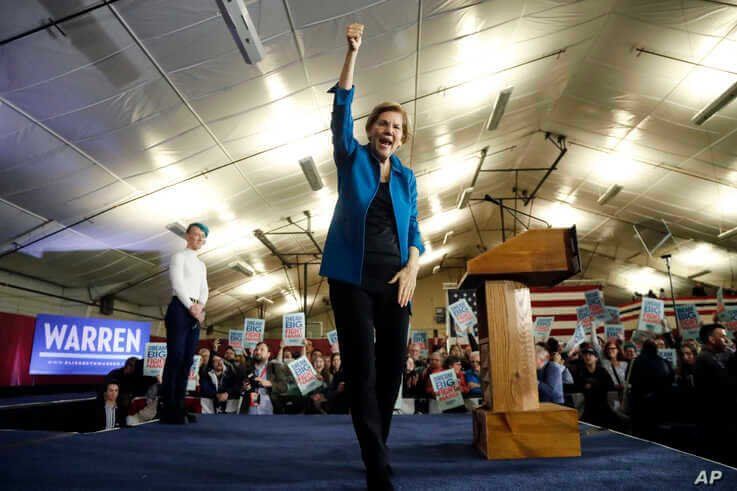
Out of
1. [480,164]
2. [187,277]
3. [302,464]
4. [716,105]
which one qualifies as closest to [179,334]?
[187,277]

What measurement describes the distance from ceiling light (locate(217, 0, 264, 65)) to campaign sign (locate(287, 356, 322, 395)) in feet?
10.9

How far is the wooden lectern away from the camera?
5.32ft

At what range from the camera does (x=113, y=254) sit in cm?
933

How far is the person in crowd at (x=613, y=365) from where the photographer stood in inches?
227

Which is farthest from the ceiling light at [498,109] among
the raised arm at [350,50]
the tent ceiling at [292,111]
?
the raised arm at [350,50]

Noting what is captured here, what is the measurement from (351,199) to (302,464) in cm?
91

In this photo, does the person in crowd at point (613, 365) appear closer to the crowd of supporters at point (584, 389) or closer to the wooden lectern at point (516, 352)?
the crowd of supporters at point (584, 389)

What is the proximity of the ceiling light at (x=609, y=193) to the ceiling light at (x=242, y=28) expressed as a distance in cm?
965

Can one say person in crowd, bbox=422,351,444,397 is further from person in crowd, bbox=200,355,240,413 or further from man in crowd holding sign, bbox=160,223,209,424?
man in crowd holding sign, bbox=160,223,209,424

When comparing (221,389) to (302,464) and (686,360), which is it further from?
(686,360)

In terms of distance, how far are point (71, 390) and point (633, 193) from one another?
12.7 m

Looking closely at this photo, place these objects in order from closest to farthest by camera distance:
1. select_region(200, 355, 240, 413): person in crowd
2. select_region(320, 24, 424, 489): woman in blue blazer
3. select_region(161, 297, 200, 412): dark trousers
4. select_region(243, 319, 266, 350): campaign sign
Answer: select_region(320, 24, 424, 489): woman in blue blazer → select_region(161, 297, 200, 412): dark trousers → select_region(200, 355, 240, 413): person in crowd → select_region(243, 319, 266, 350): campaign sign

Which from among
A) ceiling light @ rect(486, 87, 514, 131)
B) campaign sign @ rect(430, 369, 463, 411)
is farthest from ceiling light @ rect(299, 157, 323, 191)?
campaign sign @ rect(430, 369, 463, 411)

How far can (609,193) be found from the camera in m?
11.4
